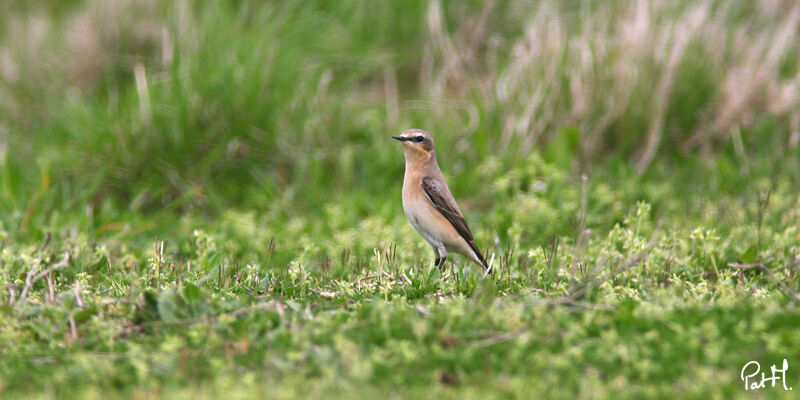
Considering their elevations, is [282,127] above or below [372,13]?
below

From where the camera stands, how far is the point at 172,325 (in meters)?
4.42

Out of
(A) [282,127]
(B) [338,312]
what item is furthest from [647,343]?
(A) [282,127]

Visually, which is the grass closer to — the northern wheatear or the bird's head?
the northern wheatear

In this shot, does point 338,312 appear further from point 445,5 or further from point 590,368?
point 445,5

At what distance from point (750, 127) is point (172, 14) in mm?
6345

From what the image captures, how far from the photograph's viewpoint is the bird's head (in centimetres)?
695

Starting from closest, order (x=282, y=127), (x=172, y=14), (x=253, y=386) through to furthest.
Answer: (x=253, y=386) < (x=282, y=127) < (x=172, y=14)

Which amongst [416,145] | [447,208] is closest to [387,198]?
[416,145]
